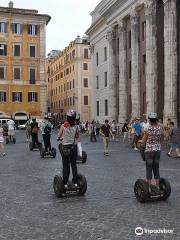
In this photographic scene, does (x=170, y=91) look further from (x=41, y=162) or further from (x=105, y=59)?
(x=105, y=59)

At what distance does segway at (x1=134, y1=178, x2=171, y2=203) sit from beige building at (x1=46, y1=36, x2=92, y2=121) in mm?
65718

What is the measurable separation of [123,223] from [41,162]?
979cm

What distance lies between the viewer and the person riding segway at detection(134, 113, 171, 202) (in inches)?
330

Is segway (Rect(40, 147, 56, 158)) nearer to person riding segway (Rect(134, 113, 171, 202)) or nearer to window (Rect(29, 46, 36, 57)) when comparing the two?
person riding segway (Rect(134, 113, 171, 202))

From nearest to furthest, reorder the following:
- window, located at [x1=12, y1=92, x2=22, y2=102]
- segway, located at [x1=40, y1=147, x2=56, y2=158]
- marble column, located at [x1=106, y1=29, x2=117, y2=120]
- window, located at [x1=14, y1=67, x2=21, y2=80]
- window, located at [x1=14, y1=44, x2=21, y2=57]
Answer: segway, located at [x1=40, y1=147, x2=56, y2=158], marble column, located at [x1=106, y1=29, x2=117, y2=120], window, located at [x1=12, y1=92, x2=22, y2=102], window, located at [x1=14, y1=67, x2=21, y2=80], window, located at [x1=14, y1=44, x2=21, y2=57]

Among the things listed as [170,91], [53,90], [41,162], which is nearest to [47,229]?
[41,162]

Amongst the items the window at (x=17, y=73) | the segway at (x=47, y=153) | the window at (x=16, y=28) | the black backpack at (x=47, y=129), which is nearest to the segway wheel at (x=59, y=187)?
the black backpack at (x=47, y=129)

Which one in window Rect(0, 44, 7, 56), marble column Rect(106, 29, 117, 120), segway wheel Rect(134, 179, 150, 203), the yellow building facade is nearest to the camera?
segway wheel Rect(134, 179, 150, 203)

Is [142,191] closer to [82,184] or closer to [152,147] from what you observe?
[152,147]

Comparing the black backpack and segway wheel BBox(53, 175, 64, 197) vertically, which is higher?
the black backpack

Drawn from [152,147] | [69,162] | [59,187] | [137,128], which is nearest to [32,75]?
[137,128]

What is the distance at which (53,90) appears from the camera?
96500 millimetres

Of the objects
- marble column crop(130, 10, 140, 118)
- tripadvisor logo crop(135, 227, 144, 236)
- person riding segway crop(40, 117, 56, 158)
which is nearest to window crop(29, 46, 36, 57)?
marble column crop(130, 10, 140, 118)

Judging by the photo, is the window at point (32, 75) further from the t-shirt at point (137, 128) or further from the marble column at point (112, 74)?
the t-shirt at point (137, 128)
